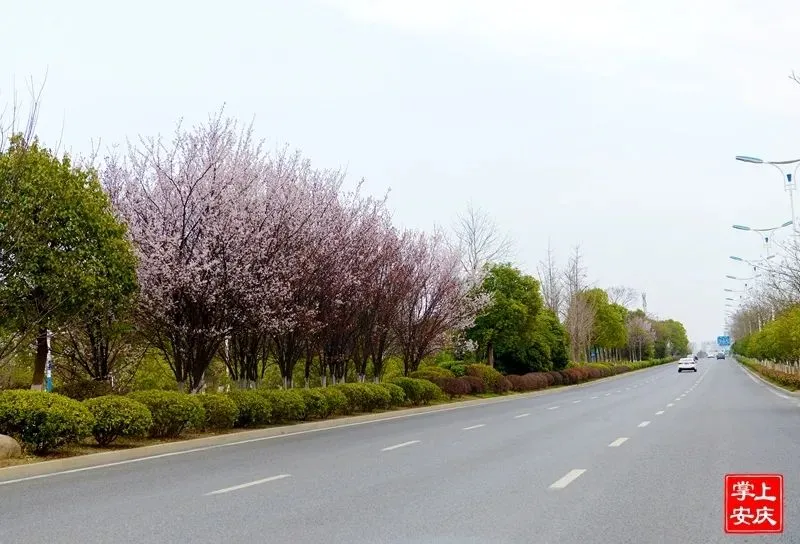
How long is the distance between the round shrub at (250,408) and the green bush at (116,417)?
158 inches

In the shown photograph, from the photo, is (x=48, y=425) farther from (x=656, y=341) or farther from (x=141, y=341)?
(x=656, y=341)

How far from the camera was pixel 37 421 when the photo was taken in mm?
13781

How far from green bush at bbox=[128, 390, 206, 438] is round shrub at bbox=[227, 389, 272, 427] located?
2028 millimetres

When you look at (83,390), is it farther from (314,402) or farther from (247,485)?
(247,485)

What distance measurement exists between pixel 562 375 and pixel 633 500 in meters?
47.5

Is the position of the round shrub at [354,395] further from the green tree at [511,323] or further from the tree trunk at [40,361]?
the green tree at [511,323]

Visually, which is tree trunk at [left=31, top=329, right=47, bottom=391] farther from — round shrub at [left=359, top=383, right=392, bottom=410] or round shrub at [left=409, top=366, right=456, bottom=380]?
round shrub at [left=409, top=366, right=456, bottom=380]

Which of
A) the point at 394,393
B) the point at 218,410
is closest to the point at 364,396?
the point at 394,393

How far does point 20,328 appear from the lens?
58.9 feet

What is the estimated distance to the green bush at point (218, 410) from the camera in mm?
18469

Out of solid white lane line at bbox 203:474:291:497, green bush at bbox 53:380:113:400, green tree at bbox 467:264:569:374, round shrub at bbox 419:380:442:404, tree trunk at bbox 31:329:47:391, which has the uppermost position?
green tree at bbox 467:264:569:374

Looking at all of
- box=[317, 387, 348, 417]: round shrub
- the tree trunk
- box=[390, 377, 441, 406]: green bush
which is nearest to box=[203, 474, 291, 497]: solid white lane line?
the tree trunk

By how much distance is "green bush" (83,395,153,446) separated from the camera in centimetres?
1509

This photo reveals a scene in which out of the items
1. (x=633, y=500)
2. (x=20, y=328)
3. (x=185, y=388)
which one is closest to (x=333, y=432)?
(x=185, y=388)
